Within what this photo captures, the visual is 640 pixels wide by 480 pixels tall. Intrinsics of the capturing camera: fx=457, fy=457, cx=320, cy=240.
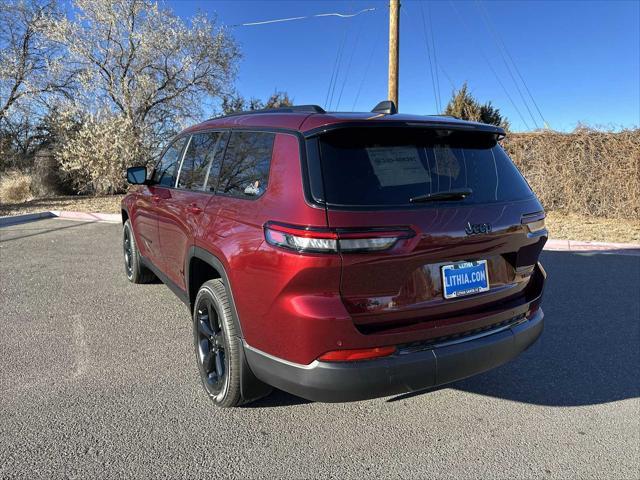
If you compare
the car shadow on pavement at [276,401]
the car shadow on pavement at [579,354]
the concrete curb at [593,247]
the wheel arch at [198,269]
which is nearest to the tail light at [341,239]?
the wheel arch at [198,269]

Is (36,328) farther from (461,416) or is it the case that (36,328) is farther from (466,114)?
(466,114)

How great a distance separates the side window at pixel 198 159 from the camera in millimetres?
3279

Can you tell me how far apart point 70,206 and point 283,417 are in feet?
40.9

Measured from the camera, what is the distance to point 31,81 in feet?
55.0

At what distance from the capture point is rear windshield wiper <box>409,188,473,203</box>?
2255mm

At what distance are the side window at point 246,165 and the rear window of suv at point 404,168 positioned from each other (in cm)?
43

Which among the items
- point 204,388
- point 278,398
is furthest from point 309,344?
point 204,388

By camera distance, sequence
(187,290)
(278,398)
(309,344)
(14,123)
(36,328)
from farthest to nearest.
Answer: (14,123), (36,328), (187,290), (278,398), (309,344)

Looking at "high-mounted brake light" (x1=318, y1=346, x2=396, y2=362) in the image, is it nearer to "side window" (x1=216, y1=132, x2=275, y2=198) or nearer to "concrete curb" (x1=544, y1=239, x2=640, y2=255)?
"side window" (x1=216, y1=132, x2=275, y2=198)

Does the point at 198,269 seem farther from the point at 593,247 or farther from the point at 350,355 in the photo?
the point at 593,247

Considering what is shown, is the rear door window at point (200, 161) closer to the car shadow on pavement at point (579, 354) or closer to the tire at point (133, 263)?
the tire at point (133, 263)

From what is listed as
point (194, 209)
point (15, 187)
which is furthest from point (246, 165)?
point (15, 187)

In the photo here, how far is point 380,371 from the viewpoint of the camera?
7.03 ft

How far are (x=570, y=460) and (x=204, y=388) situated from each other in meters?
2.20
